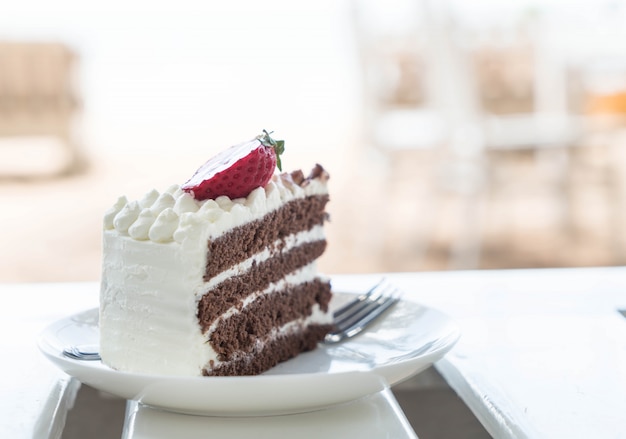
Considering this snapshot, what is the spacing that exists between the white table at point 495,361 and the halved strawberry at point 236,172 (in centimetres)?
27

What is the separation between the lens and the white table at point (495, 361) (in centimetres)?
96

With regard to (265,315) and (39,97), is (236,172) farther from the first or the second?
(39,97)

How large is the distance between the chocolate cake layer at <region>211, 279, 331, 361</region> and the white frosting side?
33 millimetres

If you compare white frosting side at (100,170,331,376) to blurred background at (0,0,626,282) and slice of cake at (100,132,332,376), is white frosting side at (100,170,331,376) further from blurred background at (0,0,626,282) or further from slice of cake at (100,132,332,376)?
blurred background at (0,0,626,282)

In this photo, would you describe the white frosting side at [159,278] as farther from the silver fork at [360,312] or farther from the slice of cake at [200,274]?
the silver fork at [360,312]

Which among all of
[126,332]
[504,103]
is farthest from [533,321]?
[504,103]

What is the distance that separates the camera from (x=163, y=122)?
32.3ft

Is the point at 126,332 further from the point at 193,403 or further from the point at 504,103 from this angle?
the point at 504,103

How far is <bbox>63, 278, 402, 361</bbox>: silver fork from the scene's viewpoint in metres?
1.26

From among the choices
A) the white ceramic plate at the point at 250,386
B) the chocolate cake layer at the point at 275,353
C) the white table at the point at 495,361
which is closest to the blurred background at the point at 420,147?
the white table at the point at 495,361

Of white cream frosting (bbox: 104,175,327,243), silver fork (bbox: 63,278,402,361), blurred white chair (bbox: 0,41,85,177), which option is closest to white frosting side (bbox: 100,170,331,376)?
white cream frosting (bbox: 104,175,327,243)

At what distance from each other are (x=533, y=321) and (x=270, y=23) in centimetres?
948

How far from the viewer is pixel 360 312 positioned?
1322mm

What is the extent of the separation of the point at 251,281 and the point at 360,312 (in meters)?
0.23
